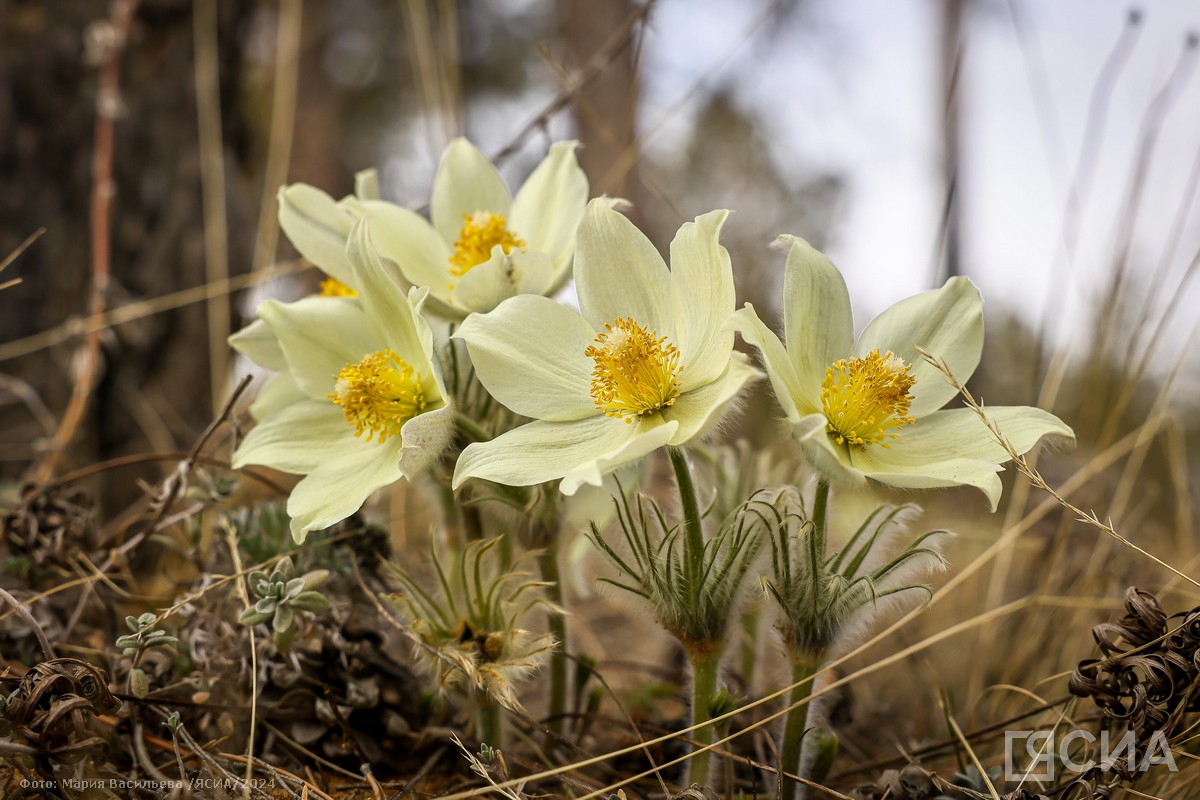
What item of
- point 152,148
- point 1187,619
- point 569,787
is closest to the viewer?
point 1187,619

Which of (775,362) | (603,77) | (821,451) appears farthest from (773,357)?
(603,77)

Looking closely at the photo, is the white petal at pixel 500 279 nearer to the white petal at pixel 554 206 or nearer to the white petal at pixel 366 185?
the white petal at pixel 554 206

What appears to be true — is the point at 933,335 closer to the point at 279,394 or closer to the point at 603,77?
the point at 279,394

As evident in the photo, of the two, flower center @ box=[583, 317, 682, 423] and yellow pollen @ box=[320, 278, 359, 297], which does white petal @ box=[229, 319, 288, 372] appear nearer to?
yellow pollen @ box=[320, 278, 359, 297]

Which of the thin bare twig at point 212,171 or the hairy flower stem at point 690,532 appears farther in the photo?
the thin bare twig at point 212,171

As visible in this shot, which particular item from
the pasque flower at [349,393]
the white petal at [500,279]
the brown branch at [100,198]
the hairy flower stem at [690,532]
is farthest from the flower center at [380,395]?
the brown branch at [100,198]

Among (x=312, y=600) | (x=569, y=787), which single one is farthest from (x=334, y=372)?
(x=569, y=787)

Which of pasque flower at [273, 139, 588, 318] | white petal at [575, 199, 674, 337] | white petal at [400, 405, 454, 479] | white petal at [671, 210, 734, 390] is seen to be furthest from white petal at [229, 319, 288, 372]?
white petal at [671, 210, 734, 390]

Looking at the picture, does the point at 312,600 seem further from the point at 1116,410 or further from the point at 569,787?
the point at 1116,410
